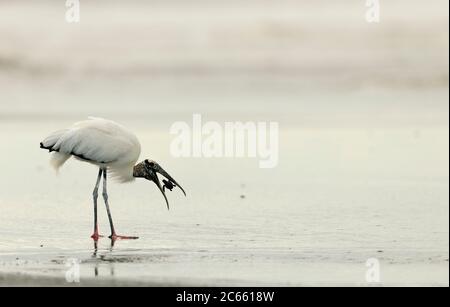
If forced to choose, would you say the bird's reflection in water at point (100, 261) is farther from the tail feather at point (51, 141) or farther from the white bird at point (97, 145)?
the tail feather at point (51, 141)

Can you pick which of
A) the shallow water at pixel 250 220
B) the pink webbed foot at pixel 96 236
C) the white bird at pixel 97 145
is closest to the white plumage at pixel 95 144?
the white bird at pixel 97 145

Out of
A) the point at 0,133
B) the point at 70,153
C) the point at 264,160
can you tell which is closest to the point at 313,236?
the point at 70,153

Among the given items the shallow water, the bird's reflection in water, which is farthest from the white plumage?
the bird's reflection in water

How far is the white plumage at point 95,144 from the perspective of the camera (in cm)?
1483

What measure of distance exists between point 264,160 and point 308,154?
911mm

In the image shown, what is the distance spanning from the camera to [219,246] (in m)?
13.2

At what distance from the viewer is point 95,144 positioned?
1495cm

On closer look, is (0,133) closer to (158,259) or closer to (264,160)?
(264,160)

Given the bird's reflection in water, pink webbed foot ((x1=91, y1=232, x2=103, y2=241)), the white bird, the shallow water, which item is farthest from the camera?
the white bird

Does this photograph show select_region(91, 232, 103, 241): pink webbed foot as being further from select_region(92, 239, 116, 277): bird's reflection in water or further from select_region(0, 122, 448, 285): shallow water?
select_region(92, 239, 116, 277): bird's reflection in water

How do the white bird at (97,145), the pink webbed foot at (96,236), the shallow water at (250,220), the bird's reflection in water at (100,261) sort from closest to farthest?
the bird's reflection in water at (100,261), the shallow water at (250,220), the pink webbed foot at (96,236), the white bird at (97,145)

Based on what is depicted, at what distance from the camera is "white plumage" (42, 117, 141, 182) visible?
14.8 metres

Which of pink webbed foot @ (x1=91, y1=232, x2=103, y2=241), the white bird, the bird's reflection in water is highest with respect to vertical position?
the white bird

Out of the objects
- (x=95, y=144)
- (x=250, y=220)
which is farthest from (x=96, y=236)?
(x=250, y=220)
